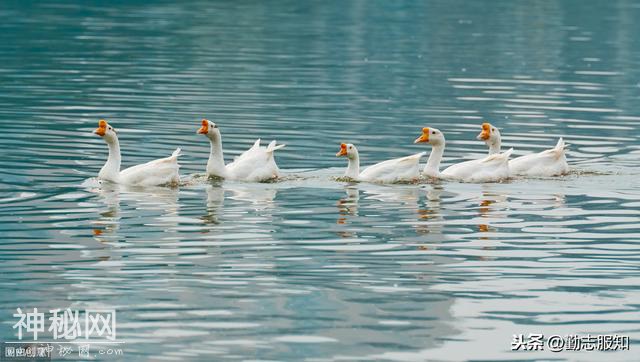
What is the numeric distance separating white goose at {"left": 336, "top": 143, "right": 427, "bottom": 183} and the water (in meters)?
0.31

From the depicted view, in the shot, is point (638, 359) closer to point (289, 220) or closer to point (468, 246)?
point (468, 246)

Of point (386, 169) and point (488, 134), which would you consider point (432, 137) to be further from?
point (488, 134)

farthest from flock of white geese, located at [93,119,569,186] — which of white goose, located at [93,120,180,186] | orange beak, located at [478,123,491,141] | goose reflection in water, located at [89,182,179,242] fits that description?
orange beak, located at [478,123,491,141]

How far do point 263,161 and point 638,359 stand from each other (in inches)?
560

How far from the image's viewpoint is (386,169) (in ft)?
105

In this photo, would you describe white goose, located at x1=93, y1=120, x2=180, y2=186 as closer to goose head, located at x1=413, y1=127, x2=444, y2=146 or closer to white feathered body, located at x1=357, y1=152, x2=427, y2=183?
white feathered body, located at x1=357, y1=152, x2=427, y2=183

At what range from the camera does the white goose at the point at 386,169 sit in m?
31.9

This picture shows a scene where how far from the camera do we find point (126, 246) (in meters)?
25.1

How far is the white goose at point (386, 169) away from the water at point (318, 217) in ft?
1.01

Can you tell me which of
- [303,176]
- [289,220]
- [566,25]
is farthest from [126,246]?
[566,25]

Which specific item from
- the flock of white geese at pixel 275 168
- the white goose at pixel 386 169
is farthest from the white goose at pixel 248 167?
the white goose at pixel 386 169

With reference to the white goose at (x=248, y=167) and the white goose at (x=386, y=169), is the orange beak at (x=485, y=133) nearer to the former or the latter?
the white goose at (x=386, y=169)

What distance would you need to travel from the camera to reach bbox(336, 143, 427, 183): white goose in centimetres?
3194

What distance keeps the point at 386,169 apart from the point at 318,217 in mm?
4211
